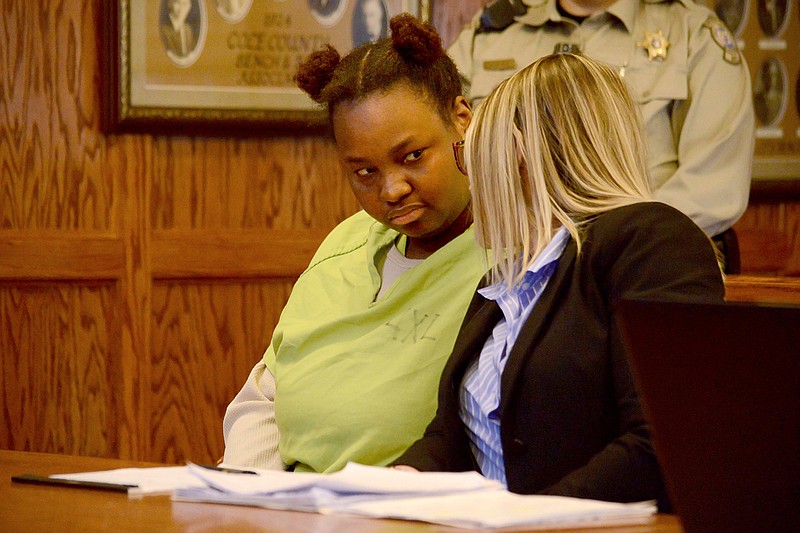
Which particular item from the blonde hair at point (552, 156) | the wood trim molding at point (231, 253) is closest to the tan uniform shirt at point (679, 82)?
the wood trim molding at point (231, 253)

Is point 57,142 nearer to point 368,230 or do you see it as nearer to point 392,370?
point 368,230

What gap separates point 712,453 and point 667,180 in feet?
7.11

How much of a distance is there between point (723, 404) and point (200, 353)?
3.05m

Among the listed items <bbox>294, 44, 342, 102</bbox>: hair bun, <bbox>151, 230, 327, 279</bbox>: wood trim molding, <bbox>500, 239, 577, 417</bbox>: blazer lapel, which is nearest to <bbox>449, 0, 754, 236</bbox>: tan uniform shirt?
<bbox>151, 230, 327, 279</bbox>: wood trim molding

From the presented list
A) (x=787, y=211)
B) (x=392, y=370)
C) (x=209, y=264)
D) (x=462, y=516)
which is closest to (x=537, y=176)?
(x=392, y=370)

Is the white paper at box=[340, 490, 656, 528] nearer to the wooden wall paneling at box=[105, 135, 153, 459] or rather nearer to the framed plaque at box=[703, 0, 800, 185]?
the wooden wall paneling at box=[105, 135, 153, 459]

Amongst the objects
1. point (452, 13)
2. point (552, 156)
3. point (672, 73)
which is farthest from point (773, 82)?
point (552, 156)

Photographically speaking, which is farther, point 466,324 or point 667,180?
point 667,180

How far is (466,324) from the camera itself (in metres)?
1.69

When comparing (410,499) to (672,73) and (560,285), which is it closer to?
(560,285)

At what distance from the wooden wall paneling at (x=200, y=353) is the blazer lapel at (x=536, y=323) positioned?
7.64ft

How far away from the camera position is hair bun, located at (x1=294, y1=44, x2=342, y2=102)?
2.09 meters

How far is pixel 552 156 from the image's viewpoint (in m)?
1.57

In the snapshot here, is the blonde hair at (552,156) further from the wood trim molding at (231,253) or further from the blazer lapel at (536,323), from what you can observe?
the wood trim molding at (231,253)
